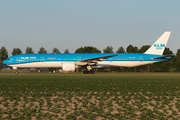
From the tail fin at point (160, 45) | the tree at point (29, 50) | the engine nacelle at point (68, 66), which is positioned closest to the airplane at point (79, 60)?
the tail fin at point (160, 45)

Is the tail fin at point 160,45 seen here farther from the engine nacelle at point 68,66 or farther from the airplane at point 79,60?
the engine nacelle at point 68,66

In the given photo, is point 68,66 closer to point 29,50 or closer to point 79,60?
point 79,60

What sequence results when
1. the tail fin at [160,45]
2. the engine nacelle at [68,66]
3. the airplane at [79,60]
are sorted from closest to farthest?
1. the engine nacelle at [68,66]
2. the airplane at [79,60]
3. the tail fin at [160,45]

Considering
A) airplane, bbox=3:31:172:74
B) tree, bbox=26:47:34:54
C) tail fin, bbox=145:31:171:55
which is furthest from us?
tree, bbox=26:47:34:54

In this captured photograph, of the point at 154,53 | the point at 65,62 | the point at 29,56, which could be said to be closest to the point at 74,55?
the point at 65,62

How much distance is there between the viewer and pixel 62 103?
9.51 m

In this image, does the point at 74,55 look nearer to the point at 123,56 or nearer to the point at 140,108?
the point at 123,56

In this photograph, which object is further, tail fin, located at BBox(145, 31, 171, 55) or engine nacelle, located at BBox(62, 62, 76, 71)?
tail fin, located at BBox(145, 31, 171, 55)

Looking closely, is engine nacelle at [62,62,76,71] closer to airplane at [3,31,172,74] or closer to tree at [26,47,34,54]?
airplane at [3,31,172,74]

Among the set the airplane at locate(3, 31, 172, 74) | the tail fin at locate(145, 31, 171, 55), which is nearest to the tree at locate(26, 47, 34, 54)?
the airplane at locate(3, 31, 172, 74)

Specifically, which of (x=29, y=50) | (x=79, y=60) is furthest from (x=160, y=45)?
(x=29, y=50)

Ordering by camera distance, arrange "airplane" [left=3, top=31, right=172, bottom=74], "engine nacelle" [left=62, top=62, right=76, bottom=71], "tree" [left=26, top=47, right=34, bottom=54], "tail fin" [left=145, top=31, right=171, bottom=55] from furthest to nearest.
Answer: "tree" [left=26, top=47, right=34, bottom=54], "tail fin" [left=145, top=31, right=171, bottom=55], "airplane" [left=3, top=31, right=172, bottom=74], "engine nacelle" [left=62, top=62, right=76, bottom=71]

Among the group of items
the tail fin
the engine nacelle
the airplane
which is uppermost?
the tail fin

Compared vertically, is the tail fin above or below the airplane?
above
